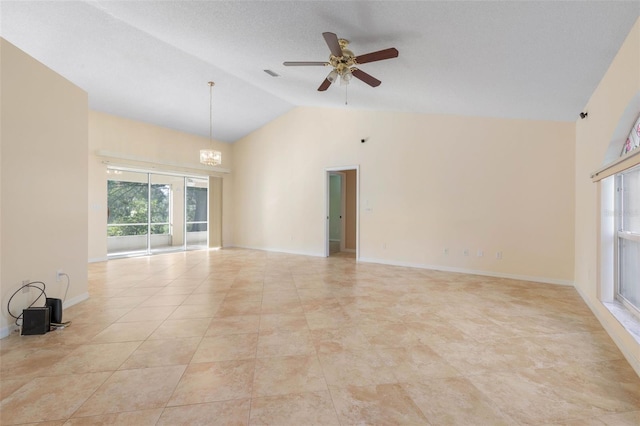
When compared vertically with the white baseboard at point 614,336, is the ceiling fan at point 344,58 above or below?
above

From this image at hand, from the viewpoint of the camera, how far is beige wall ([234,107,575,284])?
4.50m

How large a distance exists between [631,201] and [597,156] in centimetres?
71

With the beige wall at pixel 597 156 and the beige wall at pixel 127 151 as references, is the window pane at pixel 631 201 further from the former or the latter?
the beige wall at pixel 127 151

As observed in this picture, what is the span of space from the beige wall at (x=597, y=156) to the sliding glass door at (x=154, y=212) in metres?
8.48

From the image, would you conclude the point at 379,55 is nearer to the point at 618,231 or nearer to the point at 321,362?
the point at 321,362

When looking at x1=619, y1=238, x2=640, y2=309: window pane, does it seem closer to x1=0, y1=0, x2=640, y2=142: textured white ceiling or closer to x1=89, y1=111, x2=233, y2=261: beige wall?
x1=0, y1=0, x2=640, y2=142: textured white ceiling

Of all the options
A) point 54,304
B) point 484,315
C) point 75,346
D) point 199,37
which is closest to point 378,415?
point 484,315

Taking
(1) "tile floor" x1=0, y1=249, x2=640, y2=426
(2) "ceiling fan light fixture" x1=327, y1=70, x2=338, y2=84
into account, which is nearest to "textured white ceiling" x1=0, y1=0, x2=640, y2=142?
(2) "ceiling fan light fixture" x1=327, y1=70, x2=338, y2=84

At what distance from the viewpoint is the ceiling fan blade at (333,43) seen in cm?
247

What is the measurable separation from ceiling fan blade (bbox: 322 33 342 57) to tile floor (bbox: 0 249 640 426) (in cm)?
273

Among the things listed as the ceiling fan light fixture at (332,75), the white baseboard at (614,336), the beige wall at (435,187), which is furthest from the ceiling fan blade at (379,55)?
the beige wall at (435,187)

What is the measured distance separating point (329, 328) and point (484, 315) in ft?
5.89

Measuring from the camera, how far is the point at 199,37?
11.6ft

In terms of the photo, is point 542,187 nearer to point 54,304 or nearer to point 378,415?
point 378,415
